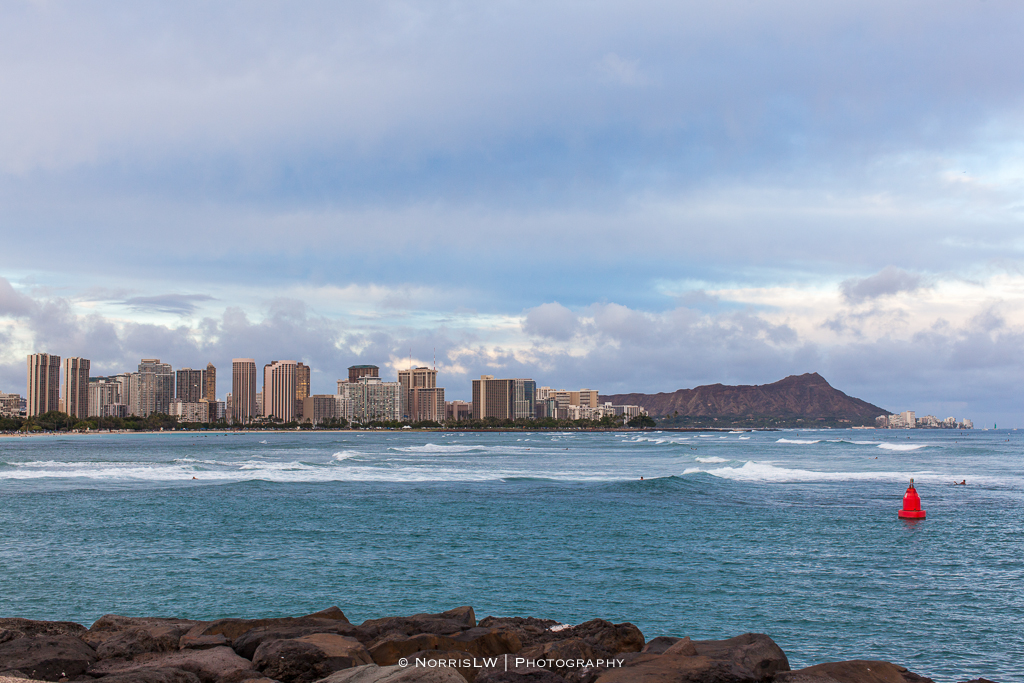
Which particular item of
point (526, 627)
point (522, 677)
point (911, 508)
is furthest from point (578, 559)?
point (911, 508)

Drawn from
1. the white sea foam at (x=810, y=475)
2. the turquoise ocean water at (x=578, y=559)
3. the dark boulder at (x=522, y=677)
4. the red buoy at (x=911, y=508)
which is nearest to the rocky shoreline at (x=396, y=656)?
the dark boulder at (x=522, y=677)

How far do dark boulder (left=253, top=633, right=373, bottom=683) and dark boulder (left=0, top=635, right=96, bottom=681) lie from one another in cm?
183

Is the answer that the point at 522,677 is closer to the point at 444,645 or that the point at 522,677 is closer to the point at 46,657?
the point at 444,645

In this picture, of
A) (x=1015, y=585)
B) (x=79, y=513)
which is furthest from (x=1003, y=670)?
(x=79, y=513)

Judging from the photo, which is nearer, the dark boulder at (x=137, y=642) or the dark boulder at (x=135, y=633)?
the dark boulder at (x=137, y=642)

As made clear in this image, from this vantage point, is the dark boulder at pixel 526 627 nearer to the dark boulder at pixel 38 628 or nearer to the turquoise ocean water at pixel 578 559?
the turquoise ocean water at pixel 578 559

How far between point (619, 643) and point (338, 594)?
7.08m

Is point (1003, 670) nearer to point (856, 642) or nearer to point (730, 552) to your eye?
point (856, 642)

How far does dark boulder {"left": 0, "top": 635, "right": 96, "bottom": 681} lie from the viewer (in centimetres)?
731

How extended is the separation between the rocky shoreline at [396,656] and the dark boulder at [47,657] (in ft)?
0.04

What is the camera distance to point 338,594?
1416 centimetres

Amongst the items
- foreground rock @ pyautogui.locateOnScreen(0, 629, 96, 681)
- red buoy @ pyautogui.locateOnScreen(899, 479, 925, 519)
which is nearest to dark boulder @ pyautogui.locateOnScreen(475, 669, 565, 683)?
foreground rock @ pyautogui.locateOnScreen(0, 629, 96, 681)

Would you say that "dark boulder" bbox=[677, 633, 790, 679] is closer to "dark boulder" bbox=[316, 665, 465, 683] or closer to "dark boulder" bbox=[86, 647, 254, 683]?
"dark boulder" bbox=[316, 665, 465, 683]

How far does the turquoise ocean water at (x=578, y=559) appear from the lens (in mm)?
12195
